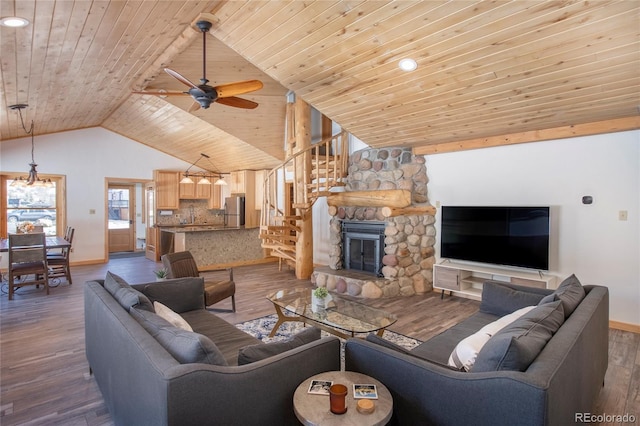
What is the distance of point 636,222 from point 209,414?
4.89 meters

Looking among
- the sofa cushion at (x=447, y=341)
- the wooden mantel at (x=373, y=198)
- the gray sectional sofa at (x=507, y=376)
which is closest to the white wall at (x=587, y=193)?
the wooden mantel at (x=373, y=198)

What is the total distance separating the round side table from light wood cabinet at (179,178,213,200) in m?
9.00

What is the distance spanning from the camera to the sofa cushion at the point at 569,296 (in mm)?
2330

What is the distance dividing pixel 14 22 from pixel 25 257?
158 inches

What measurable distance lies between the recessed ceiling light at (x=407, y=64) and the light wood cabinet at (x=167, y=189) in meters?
7.53

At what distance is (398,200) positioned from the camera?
5.62 metres

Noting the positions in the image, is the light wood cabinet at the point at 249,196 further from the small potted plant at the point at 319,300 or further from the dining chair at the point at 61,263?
the small potted plant at the point at 319,300

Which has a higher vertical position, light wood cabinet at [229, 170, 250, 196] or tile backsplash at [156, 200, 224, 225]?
light wood cabinet at [229, 170, 250, 196]

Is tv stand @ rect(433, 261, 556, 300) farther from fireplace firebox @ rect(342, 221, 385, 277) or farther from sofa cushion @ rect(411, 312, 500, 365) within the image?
sofa cushion @ rect(411, 312, 500, 365)

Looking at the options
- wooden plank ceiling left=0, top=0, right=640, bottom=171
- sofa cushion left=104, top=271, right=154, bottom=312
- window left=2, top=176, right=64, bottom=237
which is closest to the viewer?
sofa cushion left=104, top=271, right=154, bottom=312

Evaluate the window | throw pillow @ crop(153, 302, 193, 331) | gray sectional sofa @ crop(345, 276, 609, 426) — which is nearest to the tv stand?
gray sectional sofa @ crop(345, 276, 609, 426)

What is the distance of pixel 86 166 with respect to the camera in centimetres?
844

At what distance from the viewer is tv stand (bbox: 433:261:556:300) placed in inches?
199
